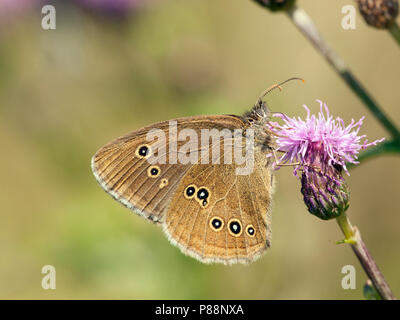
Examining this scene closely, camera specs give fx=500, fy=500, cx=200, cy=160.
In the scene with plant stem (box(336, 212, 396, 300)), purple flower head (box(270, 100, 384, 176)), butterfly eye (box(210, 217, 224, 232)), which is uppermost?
purple flower head (box(270, 100, 384, 176))

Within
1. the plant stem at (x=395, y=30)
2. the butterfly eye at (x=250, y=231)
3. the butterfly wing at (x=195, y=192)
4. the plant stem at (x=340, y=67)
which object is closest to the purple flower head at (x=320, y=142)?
the plant stem at (x=340, y=67)

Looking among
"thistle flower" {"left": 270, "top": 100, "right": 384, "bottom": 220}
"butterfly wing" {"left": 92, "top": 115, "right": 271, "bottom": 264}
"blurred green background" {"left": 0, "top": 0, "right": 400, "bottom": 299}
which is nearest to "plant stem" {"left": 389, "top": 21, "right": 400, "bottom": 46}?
"thistle flower" {"left": 270, "top": 100, "right": 384, "bottom": 220}

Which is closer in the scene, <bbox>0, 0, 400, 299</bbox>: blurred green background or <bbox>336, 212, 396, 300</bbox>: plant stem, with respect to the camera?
<bbox>336, 212, 396, 300</bbox>: plant stem

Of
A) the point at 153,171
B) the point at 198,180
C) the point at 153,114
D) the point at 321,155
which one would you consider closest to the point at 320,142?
the point at 321,155

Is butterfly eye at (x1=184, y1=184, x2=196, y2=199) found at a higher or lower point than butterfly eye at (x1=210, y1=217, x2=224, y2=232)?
higher

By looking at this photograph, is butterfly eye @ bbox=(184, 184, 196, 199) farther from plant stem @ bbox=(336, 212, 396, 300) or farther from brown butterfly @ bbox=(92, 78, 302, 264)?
plant stem @ bbox=(336, 212, 396, 300)

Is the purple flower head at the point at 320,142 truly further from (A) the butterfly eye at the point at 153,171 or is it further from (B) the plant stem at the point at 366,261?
(A) the butterfly eye at the point at 153,171

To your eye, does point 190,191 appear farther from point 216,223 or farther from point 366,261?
point 366,261
